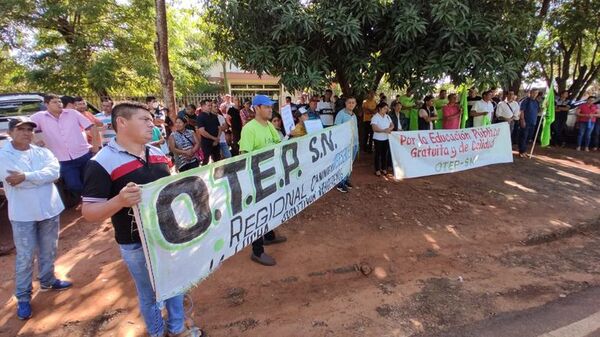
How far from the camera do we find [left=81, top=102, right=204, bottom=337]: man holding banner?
2.12 metres

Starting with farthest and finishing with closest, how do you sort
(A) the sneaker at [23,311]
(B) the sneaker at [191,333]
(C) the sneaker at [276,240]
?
1. (C) the sneaker at [276,240]
2. (A) the sneaker at [23,311]
3. (B) the sneaker at [191,333]

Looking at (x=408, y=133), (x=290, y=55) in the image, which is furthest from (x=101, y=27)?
(x=408, y=133)

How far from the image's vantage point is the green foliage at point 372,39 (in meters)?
5.01

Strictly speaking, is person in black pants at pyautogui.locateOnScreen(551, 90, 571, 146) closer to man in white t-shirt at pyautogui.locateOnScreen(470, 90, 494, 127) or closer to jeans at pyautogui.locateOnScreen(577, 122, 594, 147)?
jeans at pyautogui.locateOnScreen(577, 122, 594, 147)

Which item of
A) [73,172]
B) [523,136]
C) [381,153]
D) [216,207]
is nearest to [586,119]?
[523,136]

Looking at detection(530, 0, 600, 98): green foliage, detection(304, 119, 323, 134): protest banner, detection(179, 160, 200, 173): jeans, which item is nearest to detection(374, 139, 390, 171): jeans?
detection(304, 119, 323, 134): protest banner

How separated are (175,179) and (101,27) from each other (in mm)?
13852

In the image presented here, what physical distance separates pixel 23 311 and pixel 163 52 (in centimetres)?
533

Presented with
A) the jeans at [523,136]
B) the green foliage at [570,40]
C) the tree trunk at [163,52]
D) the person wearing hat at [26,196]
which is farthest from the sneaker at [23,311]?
the green foliage at [570,40]

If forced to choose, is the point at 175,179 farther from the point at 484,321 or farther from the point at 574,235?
the point at 574,235

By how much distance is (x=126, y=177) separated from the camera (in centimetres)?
225

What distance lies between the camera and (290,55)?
5293 millimetres

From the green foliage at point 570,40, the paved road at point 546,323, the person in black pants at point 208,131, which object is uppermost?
the green foliage at point 570,40

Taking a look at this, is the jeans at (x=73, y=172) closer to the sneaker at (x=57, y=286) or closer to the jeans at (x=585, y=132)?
the sneaker at (x=57, y=286)
